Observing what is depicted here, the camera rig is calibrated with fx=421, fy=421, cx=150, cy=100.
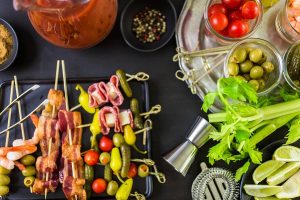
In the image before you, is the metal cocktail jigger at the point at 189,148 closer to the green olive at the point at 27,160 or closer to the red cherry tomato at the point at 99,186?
the red cherry tomato at the point at 99,186

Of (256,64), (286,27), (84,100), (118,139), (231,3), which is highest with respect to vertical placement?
(231,3)

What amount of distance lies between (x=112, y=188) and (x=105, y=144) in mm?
183

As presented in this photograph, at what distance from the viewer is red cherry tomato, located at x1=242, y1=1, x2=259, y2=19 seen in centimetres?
168

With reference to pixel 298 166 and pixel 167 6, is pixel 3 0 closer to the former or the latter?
pixel 167 6

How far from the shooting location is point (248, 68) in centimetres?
171

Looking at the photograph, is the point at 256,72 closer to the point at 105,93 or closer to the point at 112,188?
the point at 105,93

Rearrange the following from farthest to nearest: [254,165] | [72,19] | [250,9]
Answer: [254,165] → [250,9] → [72,19]

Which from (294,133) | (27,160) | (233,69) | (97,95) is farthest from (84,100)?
(294,133)

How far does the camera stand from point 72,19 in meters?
1.48

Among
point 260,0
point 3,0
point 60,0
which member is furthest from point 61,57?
point 260,0

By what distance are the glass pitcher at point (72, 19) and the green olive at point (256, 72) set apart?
599 mm

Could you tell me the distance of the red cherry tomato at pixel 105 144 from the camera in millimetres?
1763

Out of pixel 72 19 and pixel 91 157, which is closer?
pixel 72 19

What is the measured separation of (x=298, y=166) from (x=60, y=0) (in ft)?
3.81
